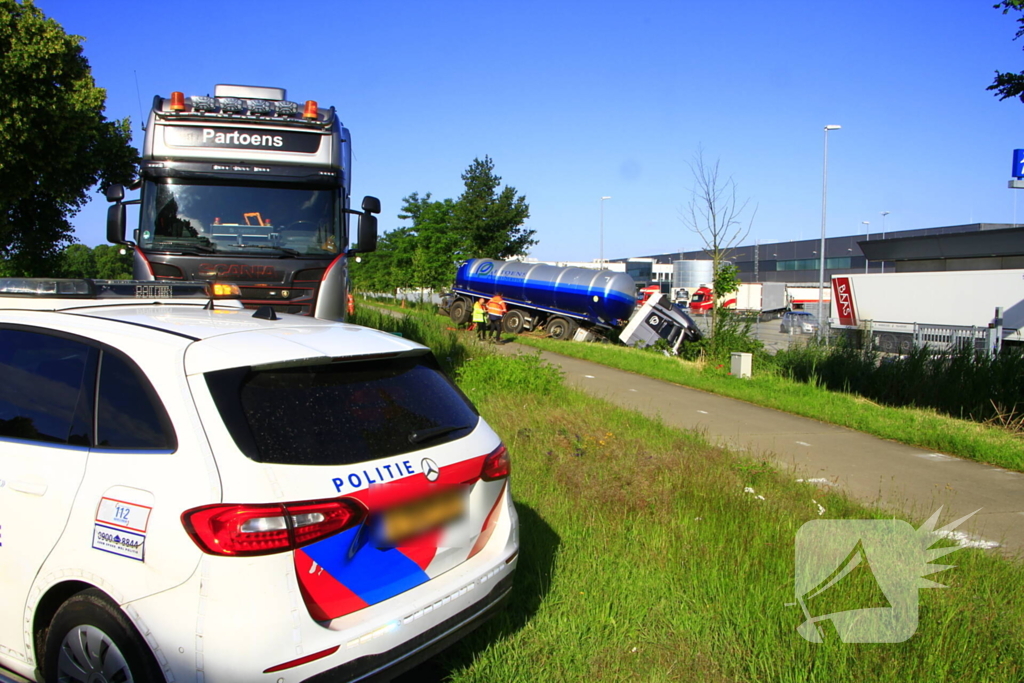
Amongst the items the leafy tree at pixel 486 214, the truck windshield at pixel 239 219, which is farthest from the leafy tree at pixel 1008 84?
the leafy tree at pixel 486 214

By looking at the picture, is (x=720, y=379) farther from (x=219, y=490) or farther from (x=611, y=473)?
(x=219, y=490)

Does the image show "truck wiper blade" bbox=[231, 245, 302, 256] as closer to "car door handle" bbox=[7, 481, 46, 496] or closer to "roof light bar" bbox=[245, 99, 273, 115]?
"roof light bar" bbox=[245, 99, 273, 115]

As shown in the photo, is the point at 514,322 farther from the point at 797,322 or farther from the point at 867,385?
the point at 797,322

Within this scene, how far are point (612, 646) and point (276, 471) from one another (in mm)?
2000

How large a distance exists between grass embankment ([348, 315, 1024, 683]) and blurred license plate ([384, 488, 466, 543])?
0.89 m

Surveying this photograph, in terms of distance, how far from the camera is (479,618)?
130 inches

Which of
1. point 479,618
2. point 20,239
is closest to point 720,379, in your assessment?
point 479,618

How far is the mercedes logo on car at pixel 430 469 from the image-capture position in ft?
9.96

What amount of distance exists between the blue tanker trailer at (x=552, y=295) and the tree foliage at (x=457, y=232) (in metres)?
4.43

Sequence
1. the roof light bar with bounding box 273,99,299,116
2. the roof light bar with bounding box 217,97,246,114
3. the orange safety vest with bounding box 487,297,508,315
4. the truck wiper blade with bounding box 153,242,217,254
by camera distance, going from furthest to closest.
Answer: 1. the orange safety vest with bounding box 487,297,508,315
2. the roof light bar with bounding box 273,99,299,116
3. the roof light bar with bounding box 217,97,246,114
4. the truck wiper blade with bounding box 153,242,217,254

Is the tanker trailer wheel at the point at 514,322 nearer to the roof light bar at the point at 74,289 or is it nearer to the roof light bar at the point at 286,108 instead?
the roof light bar at the point at 286,108

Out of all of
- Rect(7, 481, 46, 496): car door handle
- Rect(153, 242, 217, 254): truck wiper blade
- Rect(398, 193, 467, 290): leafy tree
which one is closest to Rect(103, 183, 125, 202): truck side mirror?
Rect(153, 242, 217, 254): truck wiper blade

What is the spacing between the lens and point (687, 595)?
409 cm

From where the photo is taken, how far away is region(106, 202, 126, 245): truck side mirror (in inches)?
347
